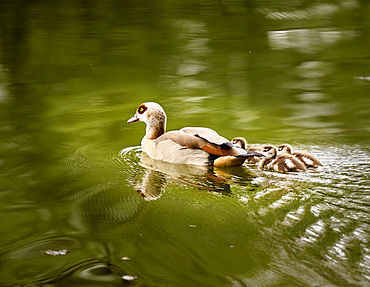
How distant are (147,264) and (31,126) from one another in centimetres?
414

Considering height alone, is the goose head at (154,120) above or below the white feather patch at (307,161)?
above

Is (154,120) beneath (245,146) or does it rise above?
above

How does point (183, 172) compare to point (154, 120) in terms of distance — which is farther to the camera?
point (154, 120)

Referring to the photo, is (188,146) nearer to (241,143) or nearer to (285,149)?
(241,143)

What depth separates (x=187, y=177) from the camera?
Answer: 15.9 feet

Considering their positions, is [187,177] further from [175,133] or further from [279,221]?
[279,221]

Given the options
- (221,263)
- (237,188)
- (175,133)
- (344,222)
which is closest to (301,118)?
(175,133)

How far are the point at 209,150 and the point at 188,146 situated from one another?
0.24 meters

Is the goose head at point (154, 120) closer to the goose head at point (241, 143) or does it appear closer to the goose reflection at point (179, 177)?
the goose reflection at point (179, 177)

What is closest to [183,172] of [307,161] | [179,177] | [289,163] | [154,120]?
[179,177]

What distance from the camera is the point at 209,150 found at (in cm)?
502

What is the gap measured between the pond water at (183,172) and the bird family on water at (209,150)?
4.5 inches

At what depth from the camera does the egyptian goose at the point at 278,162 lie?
465 cm

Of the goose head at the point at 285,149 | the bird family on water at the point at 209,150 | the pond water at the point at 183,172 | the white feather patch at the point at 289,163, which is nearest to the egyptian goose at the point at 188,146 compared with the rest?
the bird family on water at the point at 209,150
